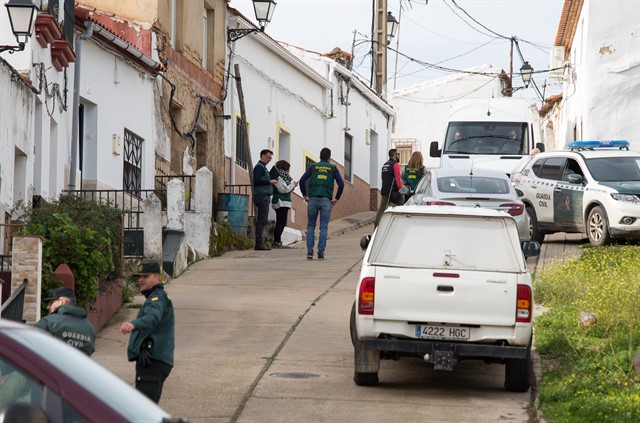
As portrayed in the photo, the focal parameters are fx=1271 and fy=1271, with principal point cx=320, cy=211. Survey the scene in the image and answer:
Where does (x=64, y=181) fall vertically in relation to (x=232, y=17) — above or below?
below

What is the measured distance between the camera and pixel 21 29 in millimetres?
15383

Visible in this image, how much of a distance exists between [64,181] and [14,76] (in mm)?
3636

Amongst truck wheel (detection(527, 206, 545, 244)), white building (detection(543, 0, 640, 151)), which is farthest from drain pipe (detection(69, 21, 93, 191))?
white building (detection(543, 0, 640, 151))

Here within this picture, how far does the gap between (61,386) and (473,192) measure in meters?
16.3

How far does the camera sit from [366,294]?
11.7 m

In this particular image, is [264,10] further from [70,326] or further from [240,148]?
[70,326]

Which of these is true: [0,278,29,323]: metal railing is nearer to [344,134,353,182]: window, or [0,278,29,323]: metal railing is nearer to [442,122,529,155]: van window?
[442,122,529,155]: van window

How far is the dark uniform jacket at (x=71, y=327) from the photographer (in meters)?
9.16

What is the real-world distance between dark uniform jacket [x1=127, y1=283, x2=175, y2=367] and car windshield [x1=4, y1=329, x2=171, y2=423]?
4588mm

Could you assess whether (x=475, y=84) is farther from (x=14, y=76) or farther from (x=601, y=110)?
(x=14, y=76)

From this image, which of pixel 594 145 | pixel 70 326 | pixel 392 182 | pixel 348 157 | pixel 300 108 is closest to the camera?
pixel 70 326

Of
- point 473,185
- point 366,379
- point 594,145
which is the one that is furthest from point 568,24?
point 366,379

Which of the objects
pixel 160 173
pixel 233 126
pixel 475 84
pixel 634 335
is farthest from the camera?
pixel 475 84

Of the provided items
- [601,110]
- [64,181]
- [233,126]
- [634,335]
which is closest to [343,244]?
[233,126]
